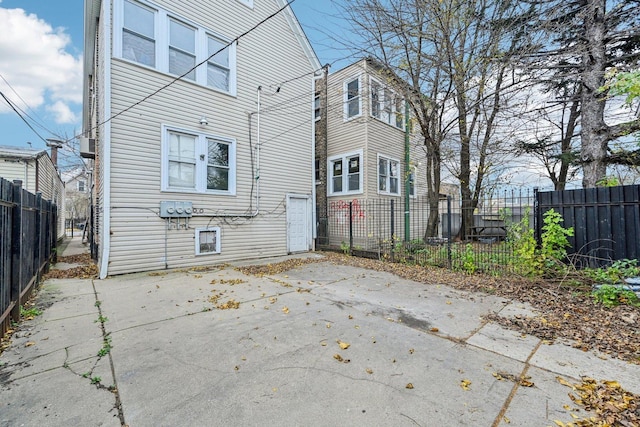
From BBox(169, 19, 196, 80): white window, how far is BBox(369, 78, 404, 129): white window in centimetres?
584

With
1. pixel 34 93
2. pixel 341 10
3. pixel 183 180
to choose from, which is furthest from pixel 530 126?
pixel 34 93

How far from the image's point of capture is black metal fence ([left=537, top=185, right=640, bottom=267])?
490 centimetres

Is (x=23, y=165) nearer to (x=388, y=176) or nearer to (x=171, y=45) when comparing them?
(x=171, y=45)

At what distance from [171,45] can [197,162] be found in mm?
2994

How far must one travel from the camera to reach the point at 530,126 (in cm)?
1008

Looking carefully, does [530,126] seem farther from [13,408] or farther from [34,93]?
[34,93]

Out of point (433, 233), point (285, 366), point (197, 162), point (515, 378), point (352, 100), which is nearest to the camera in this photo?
point (515, 378)

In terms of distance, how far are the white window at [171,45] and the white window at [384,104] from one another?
5044 millimetres

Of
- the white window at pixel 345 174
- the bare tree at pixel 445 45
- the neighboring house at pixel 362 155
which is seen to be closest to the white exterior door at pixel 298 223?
the neighboring house at pixel 362 155

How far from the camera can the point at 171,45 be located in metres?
7.24

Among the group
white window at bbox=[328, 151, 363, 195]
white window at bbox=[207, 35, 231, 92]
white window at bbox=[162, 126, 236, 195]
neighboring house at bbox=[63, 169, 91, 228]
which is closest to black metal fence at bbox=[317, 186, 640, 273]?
white window at bbox=[328, 151, 363, 195]

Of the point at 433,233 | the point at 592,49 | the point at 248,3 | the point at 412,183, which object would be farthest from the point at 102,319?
the point at 412,183

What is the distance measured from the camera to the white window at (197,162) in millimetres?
7109

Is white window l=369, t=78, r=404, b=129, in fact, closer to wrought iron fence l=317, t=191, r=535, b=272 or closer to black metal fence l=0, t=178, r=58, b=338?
wrought iron fence l=317, t=191, r=535, b=272
